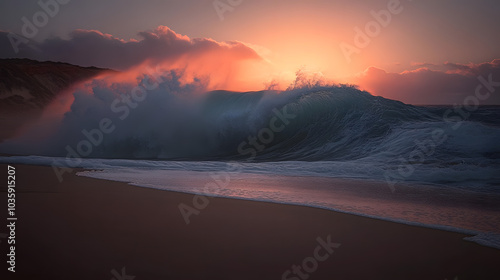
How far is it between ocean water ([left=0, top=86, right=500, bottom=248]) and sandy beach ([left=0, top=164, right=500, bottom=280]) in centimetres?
60

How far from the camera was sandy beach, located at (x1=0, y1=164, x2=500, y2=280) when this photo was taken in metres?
2.34

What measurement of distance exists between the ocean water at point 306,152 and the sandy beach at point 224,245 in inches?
23.7

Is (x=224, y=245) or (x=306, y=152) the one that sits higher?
(x=306, y=152)

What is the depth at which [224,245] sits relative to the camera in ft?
9.38

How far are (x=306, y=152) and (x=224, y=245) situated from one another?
9412 millimetres

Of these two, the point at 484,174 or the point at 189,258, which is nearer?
the point at 189,258

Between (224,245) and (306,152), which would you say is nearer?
(224,245)

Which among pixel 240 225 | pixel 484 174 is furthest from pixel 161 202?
pixel 484 174

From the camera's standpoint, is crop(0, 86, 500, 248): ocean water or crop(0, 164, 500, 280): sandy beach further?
Answer: crop(0, 86, 500, 248): ocean water

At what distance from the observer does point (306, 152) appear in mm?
12023

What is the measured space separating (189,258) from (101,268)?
0.57m

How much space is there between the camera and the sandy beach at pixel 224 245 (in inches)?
92.0

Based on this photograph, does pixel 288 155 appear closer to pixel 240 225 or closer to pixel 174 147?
pixel 174 147

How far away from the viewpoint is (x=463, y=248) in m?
2.93
